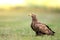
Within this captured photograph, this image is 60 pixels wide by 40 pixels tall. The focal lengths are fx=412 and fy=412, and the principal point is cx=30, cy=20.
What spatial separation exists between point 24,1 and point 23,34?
15208 millimetres

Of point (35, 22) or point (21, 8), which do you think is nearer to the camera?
point (35, 22)

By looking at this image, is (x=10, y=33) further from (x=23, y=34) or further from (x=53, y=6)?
(x=53, y=6)

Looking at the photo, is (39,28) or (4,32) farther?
(4,32)

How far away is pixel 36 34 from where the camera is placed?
1256 cm

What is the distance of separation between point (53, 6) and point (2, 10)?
3529 millimetres

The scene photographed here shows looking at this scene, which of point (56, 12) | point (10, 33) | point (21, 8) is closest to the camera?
point (10, 33)

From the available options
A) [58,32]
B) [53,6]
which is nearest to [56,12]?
[53,6]

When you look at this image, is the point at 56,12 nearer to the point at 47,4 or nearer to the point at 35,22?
the point at 47,4

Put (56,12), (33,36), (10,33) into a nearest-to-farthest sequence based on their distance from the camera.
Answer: (33,36) < (10,33) < (56,12)

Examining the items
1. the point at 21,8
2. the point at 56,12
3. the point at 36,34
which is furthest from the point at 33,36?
the point at 21,8

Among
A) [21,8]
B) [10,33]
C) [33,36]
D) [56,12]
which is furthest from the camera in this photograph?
[21,8]

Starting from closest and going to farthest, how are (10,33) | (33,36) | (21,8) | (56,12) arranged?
1. (33,36)
2. (10,33)
3. (56,12)
4. (21,8)

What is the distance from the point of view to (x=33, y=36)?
40.5ft

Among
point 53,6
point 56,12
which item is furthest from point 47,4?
point 56,12
